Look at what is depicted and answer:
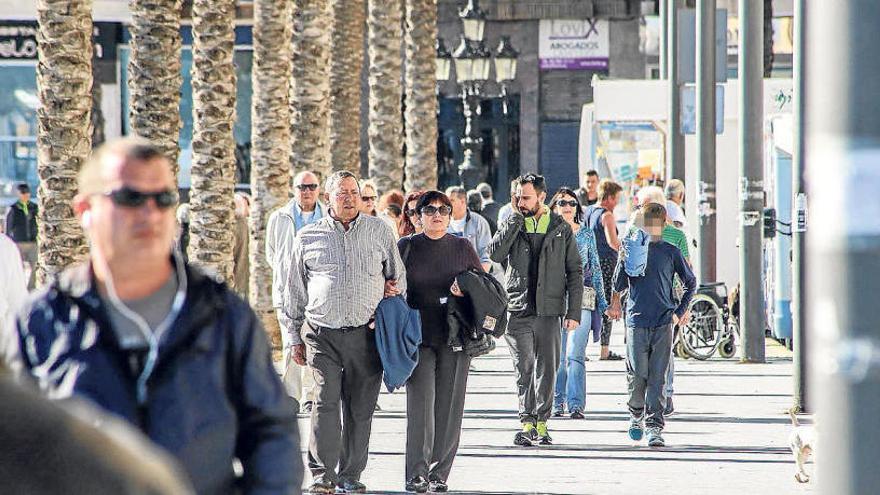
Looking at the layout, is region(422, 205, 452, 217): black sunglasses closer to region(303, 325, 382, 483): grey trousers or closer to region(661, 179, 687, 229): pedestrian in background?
region(303, 325, 382, 483): grey trousers

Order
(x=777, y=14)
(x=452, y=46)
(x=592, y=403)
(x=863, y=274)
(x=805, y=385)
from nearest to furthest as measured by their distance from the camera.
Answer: (x=863, y=274) → (x=805, y=385) → (x=592, y=403) → (x=777, y=14) → (x=452, y=46)

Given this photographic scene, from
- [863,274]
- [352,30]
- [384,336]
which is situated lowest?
[384,336]

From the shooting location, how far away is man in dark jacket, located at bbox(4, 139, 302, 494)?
393 cm

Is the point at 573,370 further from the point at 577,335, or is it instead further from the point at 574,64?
the point at 574,64

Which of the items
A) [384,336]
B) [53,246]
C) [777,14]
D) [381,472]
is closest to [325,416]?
[384,336]

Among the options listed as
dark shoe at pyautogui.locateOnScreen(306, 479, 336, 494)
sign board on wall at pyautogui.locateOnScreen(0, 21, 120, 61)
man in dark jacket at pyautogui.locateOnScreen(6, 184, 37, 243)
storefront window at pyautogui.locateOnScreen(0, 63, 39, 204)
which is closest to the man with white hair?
dark shoe at pyautogui.locateOnScreen(306, 479, 336, 494)

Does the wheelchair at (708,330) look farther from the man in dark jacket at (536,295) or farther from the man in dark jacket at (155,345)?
the man in dark jacket at (155,345)

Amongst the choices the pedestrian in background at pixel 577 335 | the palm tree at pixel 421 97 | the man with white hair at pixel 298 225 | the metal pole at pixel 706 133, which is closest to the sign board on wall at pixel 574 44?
the palm tree at pixel 421 97

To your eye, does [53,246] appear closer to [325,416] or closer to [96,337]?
[325,416]

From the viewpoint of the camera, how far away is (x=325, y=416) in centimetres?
1036

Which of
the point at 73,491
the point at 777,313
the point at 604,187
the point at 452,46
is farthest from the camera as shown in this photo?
the point at 452,46

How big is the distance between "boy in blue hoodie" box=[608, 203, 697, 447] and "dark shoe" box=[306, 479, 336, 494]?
9.65ft

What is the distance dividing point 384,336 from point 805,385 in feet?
17.5

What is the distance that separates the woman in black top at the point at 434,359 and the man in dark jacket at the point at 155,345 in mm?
6466
